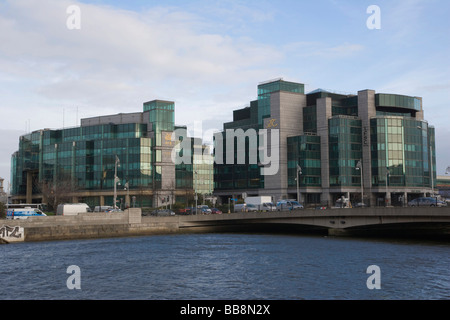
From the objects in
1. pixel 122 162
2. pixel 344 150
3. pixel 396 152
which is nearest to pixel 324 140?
pixel 344 150

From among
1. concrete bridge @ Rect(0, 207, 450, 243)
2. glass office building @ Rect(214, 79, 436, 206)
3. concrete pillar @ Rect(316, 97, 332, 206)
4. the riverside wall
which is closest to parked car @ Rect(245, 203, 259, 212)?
concrete bridge @ Rect(0, 207, 450, 243)

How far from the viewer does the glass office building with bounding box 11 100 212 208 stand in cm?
12712

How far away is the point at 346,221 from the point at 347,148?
192 ft

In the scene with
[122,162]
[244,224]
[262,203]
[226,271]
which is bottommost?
[226,271]

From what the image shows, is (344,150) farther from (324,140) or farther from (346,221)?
(346,221)

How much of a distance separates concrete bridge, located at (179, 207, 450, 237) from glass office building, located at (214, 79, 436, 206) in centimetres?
4317

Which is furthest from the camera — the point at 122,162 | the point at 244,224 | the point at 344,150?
the point at 122,162

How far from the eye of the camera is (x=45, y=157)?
452 ft

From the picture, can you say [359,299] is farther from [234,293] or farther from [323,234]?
[323,234]

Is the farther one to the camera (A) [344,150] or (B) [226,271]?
(A) [344,150]

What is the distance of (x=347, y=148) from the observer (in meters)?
119

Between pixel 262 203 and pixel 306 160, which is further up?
pixel 306 160

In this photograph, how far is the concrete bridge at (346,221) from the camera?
53.9 m
